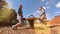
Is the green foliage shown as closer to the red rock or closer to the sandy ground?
the sandy ground

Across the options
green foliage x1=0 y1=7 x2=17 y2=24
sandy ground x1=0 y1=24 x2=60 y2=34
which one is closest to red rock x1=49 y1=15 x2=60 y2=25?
sandy ground x1=0 y1=24 x2=60 y2=34

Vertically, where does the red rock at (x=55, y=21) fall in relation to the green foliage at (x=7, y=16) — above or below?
below

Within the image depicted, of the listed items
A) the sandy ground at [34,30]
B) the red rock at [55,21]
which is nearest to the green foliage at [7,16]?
the sandy ground at [34,30]

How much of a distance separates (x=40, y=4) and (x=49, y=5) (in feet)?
0.64

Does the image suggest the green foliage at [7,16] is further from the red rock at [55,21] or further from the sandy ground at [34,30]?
the red rock at [55,21]

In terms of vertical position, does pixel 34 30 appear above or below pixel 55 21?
below

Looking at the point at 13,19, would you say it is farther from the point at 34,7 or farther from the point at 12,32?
the point at 34,7

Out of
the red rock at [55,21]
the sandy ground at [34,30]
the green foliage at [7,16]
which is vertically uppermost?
the green foliage at [7,16]

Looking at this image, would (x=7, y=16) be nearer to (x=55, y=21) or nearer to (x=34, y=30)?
(x=34, y=30)

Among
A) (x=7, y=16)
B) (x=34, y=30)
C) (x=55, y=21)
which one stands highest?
(x=7, y=16)

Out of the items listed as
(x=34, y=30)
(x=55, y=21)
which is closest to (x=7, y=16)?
(x=34, y=30)

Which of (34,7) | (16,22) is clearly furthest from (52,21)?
(16,22)

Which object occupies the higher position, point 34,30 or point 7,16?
point 7,16

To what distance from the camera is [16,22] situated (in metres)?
3.45
